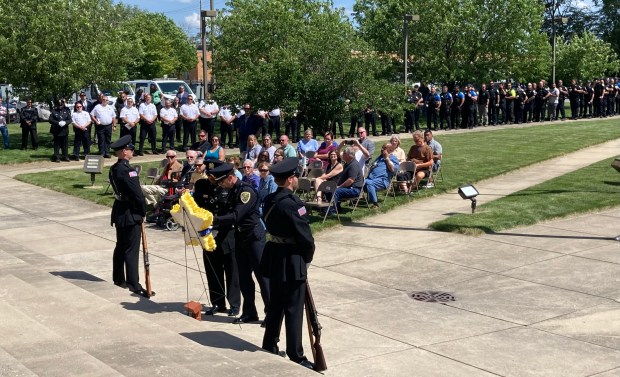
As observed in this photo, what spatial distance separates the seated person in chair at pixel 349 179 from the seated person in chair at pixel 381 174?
0.50 meters

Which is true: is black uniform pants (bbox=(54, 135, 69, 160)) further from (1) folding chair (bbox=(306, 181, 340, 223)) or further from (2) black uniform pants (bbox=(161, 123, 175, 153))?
(1) folding chair (bbox=(306, 181, 340, 223))

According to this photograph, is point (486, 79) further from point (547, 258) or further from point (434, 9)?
point (547, 258)

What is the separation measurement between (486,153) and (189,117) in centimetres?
849

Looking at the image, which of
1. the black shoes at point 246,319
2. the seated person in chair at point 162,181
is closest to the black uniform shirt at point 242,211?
the black shoes at point 246,319

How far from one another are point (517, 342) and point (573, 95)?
29.8m

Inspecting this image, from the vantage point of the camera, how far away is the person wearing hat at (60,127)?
2347cm

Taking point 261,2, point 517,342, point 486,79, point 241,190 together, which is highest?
point 261,2

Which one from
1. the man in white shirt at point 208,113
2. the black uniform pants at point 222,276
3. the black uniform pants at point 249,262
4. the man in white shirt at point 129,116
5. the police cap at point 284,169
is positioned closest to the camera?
the police cap at point 284,169

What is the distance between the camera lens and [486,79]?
37.9m

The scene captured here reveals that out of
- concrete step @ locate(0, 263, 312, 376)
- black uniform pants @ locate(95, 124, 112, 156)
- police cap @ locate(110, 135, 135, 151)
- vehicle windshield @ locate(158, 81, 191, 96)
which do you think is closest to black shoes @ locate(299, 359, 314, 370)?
concrete step @ locate(0, 263, 312, 376)

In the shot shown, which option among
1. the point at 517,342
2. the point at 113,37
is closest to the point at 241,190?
the point at 517,342

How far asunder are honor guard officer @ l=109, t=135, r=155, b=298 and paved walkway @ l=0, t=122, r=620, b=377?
1.02ft

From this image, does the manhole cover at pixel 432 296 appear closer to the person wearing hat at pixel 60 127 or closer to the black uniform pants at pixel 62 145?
the person wearing hat at pixel 60 127

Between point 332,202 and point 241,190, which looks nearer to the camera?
point 241,190
